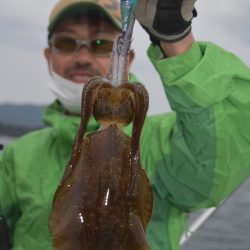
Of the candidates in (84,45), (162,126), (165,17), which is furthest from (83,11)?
(165,17)

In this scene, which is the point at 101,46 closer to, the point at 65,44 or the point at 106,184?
the point at 65,44

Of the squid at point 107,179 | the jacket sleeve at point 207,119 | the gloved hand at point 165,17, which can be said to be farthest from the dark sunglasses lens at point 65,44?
the squid at point 107,179

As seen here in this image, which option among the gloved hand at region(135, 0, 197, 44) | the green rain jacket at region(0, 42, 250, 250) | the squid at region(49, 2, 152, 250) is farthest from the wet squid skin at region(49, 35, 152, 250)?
the green rain jacket at region(0, 42, 250, 250)

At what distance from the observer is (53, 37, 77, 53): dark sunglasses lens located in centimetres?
395

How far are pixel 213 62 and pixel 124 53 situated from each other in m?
1.40

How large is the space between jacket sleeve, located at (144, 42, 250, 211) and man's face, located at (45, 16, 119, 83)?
28.4 inches

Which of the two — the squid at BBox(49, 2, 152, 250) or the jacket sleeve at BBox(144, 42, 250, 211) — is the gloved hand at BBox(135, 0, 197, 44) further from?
the squid at BBox(49, 2, 152, 250)

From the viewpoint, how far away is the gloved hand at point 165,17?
2432 mm

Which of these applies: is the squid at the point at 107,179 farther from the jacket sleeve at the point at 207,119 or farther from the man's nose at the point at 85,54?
the man's nose at the point at 85,54

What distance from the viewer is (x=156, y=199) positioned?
3650mm

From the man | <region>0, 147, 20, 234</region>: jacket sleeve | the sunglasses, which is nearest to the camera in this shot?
the man

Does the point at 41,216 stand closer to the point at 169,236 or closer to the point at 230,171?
the point at 169,236

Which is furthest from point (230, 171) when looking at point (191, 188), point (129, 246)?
point (129, 246)

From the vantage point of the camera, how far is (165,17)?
7.92 ft
